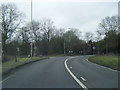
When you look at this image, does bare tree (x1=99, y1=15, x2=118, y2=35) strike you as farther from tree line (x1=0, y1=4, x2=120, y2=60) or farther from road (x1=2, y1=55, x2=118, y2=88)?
road (x1=2, y1=55, x2=118, y2=88)

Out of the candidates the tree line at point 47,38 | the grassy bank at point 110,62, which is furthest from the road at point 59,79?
the tree line at point 47,38

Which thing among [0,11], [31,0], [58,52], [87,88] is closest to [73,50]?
[58,52]

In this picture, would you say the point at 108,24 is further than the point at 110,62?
Yes

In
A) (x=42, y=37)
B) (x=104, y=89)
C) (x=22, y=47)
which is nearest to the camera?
(x=104, y=89)

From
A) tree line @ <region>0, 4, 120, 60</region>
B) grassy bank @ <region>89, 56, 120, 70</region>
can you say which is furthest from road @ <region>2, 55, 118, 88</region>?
tree line @ <region>0, 4, 120, 60</region>

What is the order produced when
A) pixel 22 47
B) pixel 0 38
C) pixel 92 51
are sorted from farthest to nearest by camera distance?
pixel 92 51, pixel 22 47, pixel 0 38

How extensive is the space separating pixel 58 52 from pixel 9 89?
10504 centimetres

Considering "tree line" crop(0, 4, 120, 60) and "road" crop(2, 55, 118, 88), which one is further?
"tree line" crop(0, 4, 120, 60)

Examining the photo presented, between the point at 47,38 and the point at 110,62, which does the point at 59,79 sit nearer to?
the point at 110,62

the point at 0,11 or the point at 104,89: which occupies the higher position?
the point at 0,11

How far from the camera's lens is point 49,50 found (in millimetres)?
113125

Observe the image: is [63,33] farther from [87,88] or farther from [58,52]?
[87,88]

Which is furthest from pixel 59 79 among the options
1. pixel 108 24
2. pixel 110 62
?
pixel 108 24

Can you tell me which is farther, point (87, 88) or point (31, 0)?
point (31, 0)
